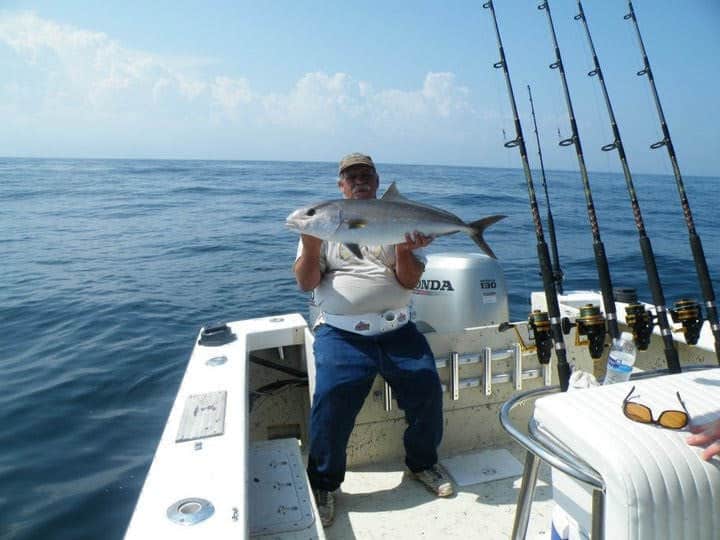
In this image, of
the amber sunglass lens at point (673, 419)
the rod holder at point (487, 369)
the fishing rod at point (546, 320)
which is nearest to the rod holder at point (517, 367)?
the rod holder at point (487, 369)

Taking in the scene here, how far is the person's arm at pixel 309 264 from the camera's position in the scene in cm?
286

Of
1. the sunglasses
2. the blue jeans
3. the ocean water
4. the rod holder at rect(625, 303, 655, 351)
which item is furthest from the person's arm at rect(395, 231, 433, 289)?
the ocean water

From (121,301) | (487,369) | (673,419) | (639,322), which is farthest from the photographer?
(121,301)

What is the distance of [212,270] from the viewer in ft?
36.5

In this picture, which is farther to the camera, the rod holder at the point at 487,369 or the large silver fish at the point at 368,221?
the rod holder at the point at 487,369

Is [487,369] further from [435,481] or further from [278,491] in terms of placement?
[278,491]

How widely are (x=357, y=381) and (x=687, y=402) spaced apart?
1.60 meters

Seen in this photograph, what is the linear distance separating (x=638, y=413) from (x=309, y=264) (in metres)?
1.86

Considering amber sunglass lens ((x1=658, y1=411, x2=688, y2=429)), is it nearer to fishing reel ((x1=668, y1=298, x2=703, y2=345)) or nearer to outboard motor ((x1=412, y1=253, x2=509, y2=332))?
fishing reel ((x1=668, y1=298, x2=703, y2=345))

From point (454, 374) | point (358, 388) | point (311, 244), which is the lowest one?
point (454, 374)

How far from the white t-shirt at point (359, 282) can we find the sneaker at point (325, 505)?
0.98 meters

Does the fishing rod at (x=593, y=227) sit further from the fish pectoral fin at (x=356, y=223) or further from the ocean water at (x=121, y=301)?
the ocean water at (x=121, y=301)

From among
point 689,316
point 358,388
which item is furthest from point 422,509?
point 689,316

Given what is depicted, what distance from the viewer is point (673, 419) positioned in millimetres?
1414
